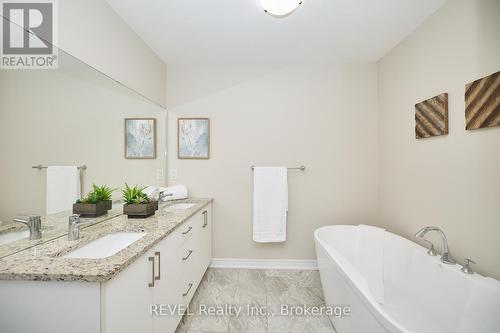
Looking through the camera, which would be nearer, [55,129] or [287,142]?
[55,129]

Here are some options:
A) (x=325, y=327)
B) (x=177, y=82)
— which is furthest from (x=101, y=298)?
(x=177, y=82)

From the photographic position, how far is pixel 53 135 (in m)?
1.17

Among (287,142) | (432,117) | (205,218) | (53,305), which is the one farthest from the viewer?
(287,142)

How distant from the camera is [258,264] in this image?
8.32 ft

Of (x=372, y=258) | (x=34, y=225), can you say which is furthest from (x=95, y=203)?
(x=372, y=258)

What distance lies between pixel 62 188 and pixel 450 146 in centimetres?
256

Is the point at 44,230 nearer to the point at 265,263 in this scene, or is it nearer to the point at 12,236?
the point at 12,236

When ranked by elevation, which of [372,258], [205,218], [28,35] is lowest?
[372,258]

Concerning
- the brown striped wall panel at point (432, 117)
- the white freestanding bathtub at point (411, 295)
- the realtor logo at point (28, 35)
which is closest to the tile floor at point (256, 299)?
the white freestanding bathtub at point (411, 295)

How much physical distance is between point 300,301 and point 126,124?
219 centimetres

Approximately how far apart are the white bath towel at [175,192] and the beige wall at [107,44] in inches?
38.3

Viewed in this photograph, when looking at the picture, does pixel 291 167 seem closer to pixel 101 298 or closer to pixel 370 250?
pixel 370 250

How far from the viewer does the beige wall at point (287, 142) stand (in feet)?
8.27

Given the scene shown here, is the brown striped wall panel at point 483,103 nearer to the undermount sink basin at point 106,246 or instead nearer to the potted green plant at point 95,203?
the undermount sink basin at point 106,246
